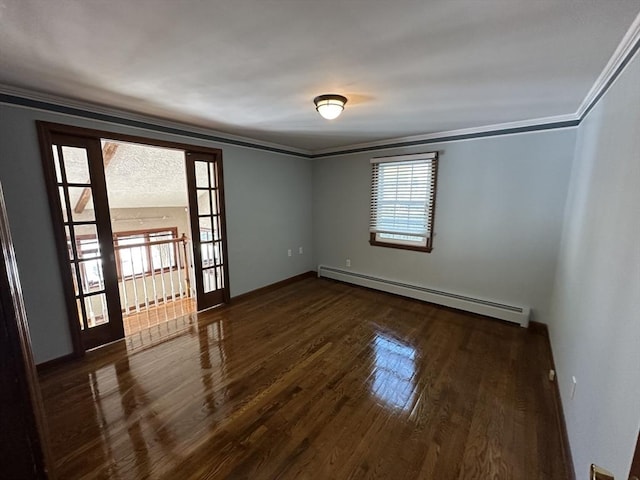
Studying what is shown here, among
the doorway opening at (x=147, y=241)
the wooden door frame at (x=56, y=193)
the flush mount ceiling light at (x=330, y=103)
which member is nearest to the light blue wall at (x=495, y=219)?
the flush mount ceiling light at (x=330, y=103)

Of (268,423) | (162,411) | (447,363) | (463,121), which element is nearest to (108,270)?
(162,411)

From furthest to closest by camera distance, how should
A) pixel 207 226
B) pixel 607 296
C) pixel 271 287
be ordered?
pixel 271 287
pixel 207 226
pixel 607 296

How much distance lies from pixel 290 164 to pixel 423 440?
12.9 feet

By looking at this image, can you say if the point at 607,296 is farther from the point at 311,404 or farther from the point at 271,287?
the point at 271,287

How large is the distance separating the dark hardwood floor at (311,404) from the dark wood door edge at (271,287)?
2.48 ft

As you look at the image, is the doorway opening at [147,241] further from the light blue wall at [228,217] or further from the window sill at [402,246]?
the window sill at [402,246]

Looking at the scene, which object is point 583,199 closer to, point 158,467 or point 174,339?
point 158,467

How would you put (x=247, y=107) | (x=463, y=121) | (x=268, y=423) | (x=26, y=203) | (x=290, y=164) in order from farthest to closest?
(x=290, y=164), (x=463, y=121), (x=247, y=107), (x=26, y=203), (x=268, y=423)

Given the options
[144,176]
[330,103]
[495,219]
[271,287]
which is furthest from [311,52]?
[144,176]

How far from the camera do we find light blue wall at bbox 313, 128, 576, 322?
114 inches

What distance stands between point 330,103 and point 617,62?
5.64 feet

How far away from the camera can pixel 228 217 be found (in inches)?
147

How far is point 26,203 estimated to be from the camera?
7.34 feet

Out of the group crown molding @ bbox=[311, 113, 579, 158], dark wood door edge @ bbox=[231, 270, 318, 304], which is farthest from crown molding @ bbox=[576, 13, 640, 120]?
dark wood door edge @ bbox=[231, 270, 318, 304]
